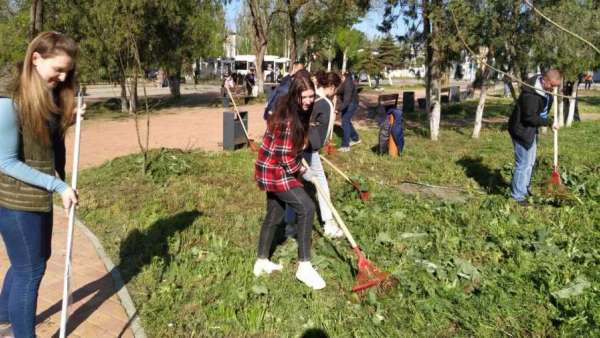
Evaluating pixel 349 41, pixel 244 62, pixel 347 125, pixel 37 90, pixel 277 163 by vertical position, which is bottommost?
pixel 347 125

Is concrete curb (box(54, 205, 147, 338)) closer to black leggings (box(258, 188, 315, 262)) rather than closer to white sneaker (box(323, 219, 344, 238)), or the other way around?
black leggings (box(258, 188, 315, 262))

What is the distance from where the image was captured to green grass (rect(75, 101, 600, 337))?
11.8 ft

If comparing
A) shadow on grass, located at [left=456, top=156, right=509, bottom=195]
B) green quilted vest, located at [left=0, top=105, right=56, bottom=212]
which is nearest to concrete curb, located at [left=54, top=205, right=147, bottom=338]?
green quilted vest, located at [left=0, top=105, right=56, bottom=212]

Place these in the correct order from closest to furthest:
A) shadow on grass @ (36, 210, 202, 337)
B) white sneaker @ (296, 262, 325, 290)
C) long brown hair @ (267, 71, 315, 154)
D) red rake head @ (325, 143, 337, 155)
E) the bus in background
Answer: shadow on grass @ (36, 210, 202, 337)
long brown hair @ (267, 71, 315, 154)
white sneaker @ (296, 262, 325, 290)
red rake head @ (325, 143, 337, 155)
the bus in background

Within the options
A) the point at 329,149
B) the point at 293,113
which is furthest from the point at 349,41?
the point at 293,113

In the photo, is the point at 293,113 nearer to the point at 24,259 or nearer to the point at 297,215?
the point at 297,215

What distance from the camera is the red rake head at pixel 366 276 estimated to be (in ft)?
13.1

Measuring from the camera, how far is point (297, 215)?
409 centimetres

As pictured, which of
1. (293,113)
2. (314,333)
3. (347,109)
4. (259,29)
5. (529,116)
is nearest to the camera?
(314,333)

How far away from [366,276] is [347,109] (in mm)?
7282

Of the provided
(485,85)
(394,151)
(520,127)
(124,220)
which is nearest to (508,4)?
(485,85)

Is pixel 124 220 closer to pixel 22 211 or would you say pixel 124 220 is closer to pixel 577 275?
pixel 22 211

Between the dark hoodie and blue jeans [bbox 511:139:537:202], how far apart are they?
0.09m

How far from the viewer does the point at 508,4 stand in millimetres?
10648
